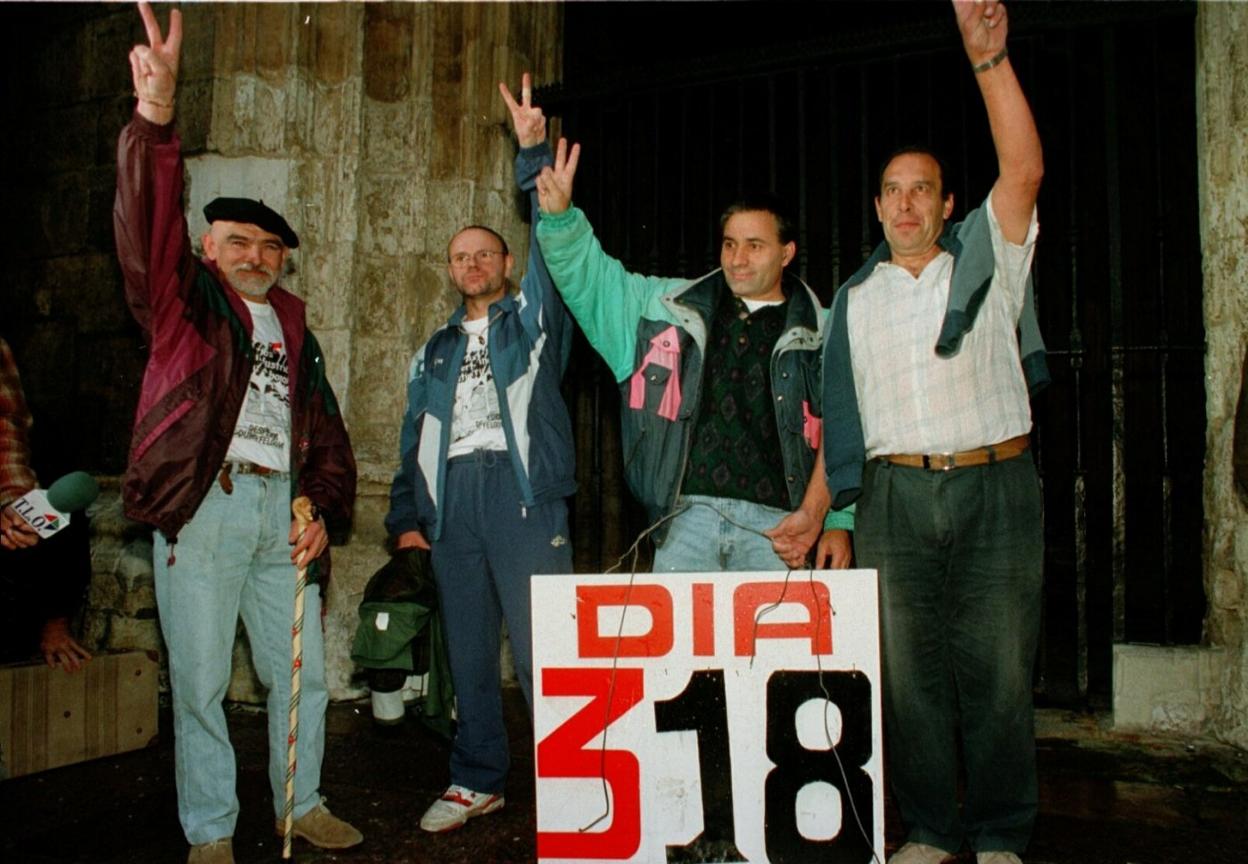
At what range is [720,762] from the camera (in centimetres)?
269

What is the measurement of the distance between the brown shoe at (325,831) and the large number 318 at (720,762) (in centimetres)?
93

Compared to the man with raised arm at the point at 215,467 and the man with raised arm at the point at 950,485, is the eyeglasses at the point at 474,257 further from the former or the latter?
the man with raised arm at the point at 950,485

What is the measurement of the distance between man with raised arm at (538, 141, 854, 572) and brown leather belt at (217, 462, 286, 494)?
4.01ft

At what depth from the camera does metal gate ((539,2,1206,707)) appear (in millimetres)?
4750

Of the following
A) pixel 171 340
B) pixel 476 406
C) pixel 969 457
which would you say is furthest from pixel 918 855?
pixel 171 340

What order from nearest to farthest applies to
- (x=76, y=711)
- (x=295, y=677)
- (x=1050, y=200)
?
1. (x=295, y=677)
2. (x=76, y=711)
3. (x=1050, y=200)

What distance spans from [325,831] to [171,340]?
1.76 m

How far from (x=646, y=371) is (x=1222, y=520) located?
2975mm

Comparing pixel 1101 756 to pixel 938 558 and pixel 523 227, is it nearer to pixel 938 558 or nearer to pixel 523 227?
pixel 938 558

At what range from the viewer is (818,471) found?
3104 mm

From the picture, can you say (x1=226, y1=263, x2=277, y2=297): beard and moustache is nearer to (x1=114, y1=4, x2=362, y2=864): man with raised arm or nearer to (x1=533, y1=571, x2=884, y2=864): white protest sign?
(x1=114, y1=4, x2=362, y2=864): man with raised arm

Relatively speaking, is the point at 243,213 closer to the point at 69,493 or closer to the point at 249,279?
the point at 249,279

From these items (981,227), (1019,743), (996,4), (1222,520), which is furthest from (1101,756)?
(996,4)

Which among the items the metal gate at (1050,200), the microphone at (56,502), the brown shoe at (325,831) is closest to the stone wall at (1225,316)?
the metal gate at (1050,200)
